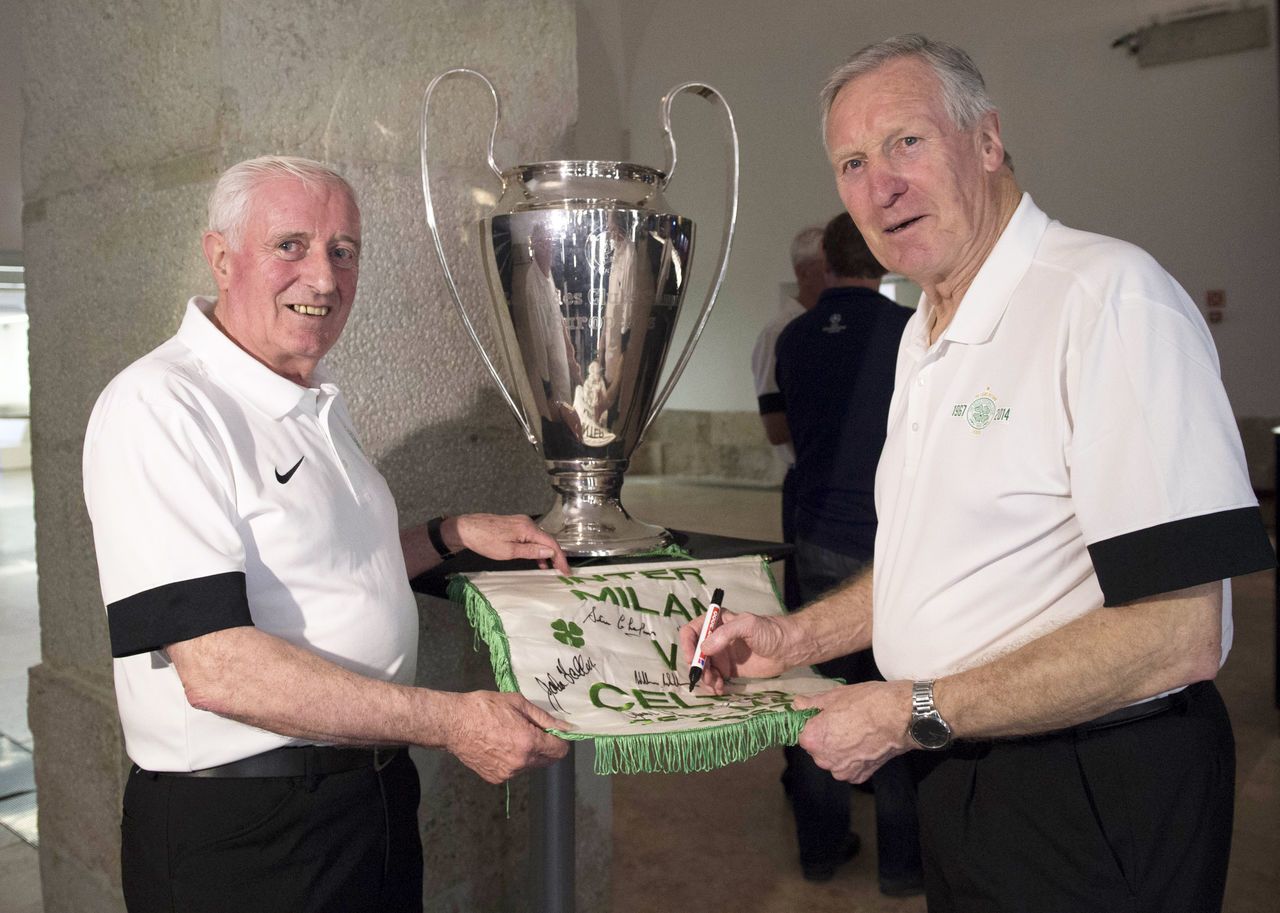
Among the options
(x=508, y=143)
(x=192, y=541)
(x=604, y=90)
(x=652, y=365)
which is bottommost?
(x=192, y=541)

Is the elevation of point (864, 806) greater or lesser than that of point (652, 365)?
lesser

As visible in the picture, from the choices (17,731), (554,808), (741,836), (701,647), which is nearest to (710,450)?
(17,731)

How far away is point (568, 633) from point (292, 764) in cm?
37

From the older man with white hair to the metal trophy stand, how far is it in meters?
0.37

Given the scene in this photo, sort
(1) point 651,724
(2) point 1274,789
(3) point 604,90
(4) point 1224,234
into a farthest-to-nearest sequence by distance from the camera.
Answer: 1. (3) point 604,90
2. (4) point 1224,234
3. (2) point 1274,789
4. (1) point 651,724

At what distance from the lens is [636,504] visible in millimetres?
9836

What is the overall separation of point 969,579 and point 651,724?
40 cm

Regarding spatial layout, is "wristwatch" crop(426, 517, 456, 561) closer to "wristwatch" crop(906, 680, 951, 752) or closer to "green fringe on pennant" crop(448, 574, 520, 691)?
"green fringe on pennant" crop(448, 574, 520, 691)

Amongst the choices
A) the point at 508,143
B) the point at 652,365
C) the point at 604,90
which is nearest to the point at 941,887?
the point at 652,365

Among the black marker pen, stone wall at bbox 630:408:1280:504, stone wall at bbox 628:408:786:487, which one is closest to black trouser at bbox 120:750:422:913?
the black marker pen

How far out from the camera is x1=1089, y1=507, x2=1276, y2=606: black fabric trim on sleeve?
111cm

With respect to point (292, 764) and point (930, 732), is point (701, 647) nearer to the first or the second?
point (930, 732)

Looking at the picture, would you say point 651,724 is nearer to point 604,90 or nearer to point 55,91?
point 55,91

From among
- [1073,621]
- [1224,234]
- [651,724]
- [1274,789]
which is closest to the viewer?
[1073,621]
